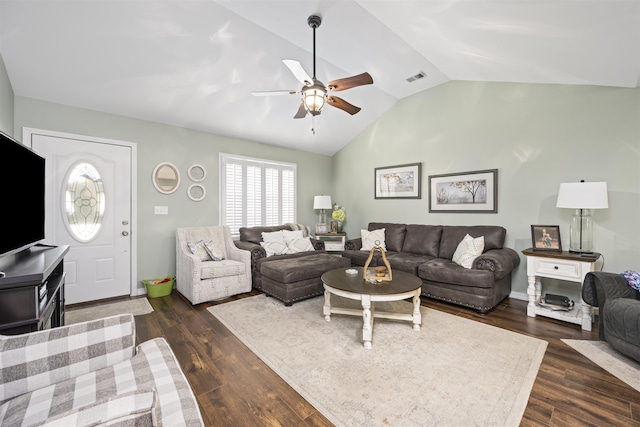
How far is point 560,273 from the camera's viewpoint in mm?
3043

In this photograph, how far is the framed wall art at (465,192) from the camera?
4.06 m

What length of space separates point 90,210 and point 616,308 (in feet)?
18.7

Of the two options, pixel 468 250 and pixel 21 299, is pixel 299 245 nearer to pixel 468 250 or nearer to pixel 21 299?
pixel 468 250

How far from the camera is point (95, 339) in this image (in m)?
1.36

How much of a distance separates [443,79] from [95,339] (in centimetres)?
501

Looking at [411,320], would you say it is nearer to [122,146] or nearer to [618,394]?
[618,394]

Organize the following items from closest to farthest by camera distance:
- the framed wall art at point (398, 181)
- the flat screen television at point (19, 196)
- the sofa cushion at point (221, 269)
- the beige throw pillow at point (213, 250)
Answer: the flat screen television at point (19, 196) < the sofa cushion at point (221, 269) < the beige throw pillow at point (213, 250) < the framed wall art at point (398, 181)

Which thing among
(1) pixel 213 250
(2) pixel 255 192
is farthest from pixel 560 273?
(2) pixel 255 192

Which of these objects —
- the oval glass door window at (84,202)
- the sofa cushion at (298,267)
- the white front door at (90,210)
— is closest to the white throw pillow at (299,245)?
the sofa cushion at (298,267)

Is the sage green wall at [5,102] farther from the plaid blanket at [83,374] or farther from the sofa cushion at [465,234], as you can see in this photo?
the sofa cushion at [465,234]

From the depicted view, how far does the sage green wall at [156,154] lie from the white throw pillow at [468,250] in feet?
12.5

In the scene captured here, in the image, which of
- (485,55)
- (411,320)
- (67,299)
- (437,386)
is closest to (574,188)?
(485,55)

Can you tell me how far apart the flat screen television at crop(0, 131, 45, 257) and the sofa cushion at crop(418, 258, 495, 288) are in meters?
3.85

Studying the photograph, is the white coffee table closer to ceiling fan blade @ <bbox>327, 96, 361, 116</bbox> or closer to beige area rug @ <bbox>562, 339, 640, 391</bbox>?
beige area rug @ <bbox>562, 339, 640, 391</bbox>
